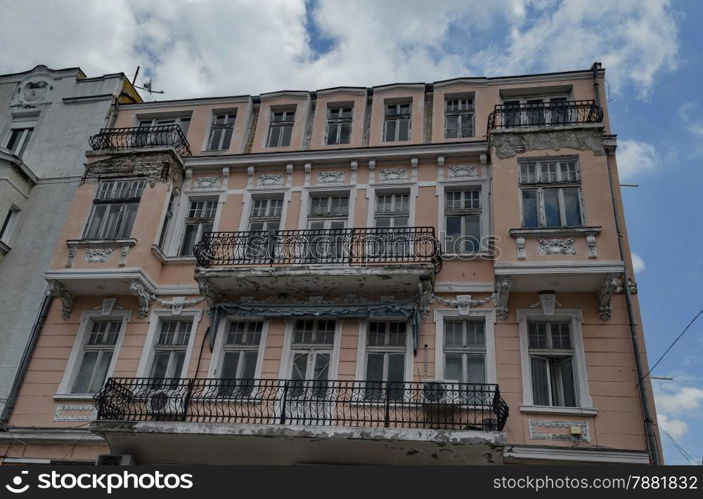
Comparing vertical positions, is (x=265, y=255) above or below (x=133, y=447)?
above

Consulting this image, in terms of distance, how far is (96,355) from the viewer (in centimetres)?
1409

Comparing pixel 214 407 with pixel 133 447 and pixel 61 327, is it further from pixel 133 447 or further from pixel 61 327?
pixel 61 327

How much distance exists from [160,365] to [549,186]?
9.30m

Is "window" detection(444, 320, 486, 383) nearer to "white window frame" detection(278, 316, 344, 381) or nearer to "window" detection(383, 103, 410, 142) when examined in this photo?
"white window frame" detection(278, 316, 344, 381)

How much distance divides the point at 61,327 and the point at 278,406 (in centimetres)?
575

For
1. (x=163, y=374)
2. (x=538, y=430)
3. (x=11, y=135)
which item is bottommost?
(x=538, y=430)

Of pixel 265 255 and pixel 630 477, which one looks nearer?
pixel 630 477

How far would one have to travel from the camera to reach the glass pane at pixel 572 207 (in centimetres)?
1317

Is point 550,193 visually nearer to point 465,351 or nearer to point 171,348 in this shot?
point 465,351

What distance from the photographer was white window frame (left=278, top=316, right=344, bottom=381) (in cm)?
1286

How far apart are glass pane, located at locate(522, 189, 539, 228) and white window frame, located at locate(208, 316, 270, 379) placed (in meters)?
5.95

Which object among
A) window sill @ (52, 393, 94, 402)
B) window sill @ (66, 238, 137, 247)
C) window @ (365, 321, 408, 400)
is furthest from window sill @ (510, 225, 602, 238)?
window sill @ (52, 393, 94, 402)

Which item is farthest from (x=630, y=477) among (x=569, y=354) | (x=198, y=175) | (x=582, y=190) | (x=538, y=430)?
(x=198, y=175)

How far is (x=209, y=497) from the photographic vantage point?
9047 mm
